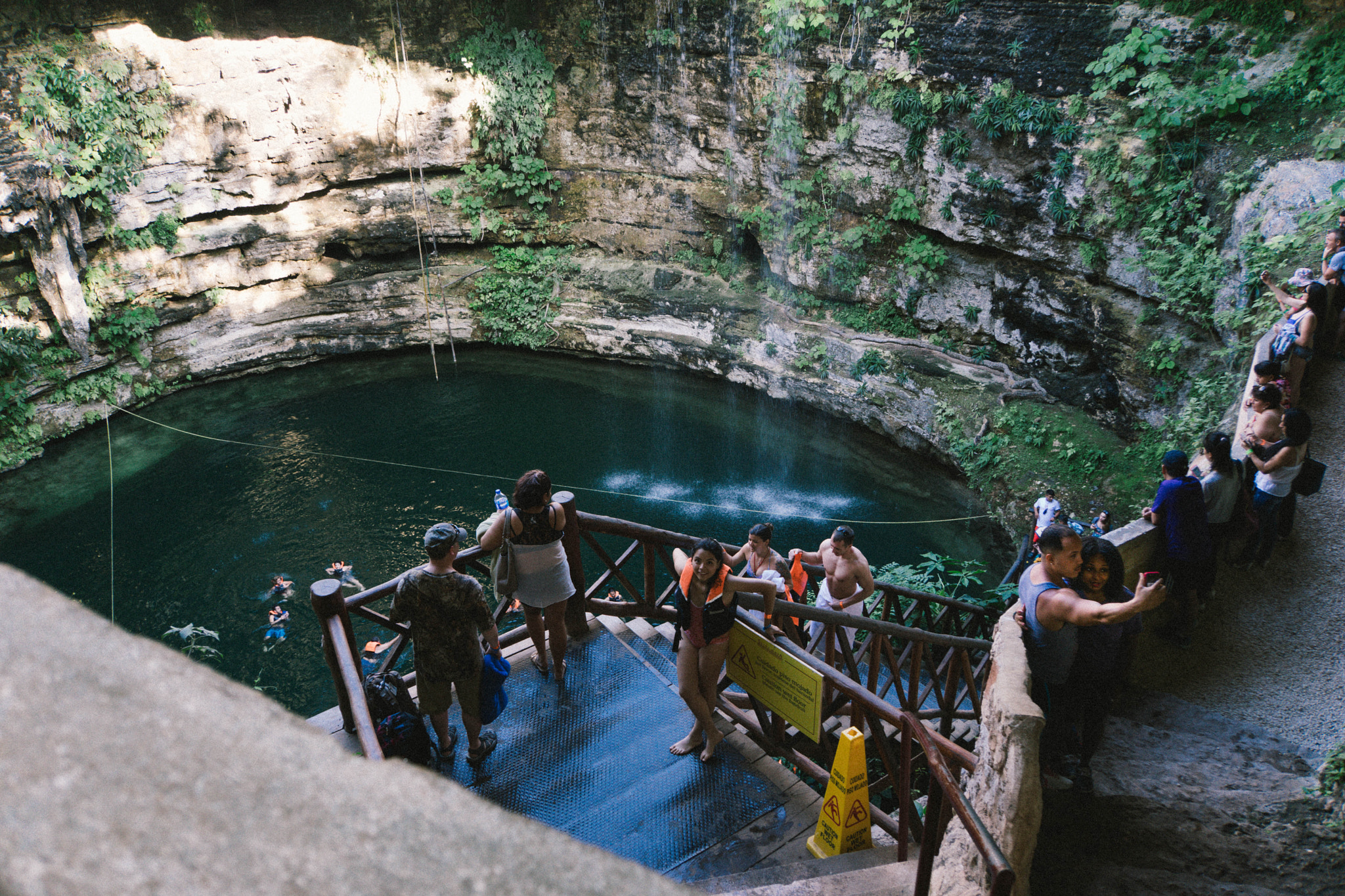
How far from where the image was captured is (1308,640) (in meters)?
5.06

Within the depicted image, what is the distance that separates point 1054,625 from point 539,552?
293 centimetres

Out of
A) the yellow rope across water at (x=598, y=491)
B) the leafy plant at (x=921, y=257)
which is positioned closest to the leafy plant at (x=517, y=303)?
the yellow rope across water at (x=598, y=491)

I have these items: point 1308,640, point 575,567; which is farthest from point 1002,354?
point 575,567

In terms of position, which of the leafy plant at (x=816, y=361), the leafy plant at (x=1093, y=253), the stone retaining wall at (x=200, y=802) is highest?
the stone retaining wall at (x=200, y=802)

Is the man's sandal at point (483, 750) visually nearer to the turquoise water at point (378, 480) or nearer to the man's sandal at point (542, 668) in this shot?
the man's sandal at point (542, 668)

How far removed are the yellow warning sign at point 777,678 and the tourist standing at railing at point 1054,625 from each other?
1.05 m

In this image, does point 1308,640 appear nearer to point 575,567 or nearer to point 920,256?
point 575,567

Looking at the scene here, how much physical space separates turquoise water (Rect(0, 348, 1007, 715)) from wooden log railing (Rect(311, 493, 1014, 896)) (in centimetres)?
433

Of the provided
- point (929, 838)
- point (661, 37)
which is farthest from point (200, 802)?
point (661, 37)

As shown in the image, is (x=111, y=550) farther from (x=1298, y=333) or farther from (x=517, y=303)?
(x=1298, y=333)

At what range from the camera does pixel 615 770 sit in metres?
4.78

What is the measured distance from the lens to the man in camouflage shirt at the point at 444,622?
425 cm

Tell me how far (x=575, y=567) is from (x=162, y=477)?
1057cm

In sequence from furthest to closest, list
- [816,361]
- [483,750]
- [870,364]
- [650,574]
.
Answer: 1. [816,361]
2. [870,364]
3. [650,574]
4. [483,750]
